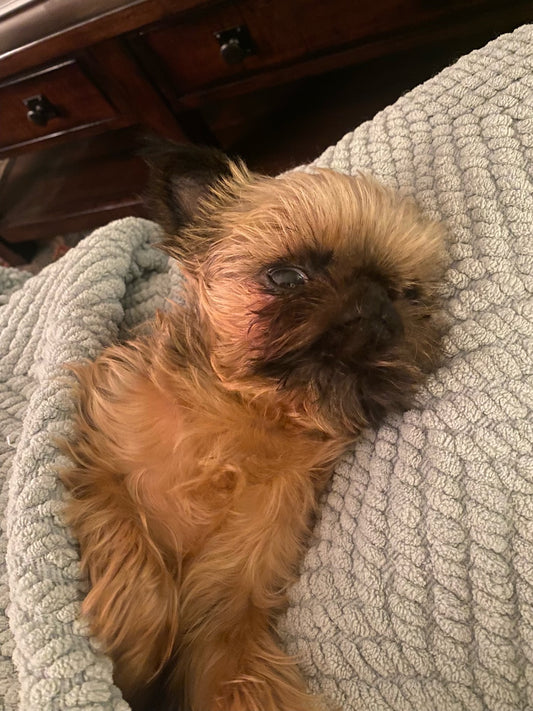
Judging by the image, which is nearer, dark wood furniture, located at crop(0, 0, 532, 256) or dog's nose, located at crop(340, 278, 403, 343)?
dog's nose, located at crop(340, 278, 403, 343)

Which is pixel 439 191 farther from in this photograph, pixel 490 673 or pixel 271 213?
pixel 490 673

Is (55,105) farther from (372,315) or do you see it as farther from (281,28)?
(372,315)

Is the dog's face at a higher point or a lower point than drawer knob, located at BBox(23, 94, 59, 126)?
lower

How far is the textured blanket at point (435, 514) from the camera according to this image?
0.84 metres

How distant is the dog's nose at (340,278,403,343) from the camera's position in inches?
34.8

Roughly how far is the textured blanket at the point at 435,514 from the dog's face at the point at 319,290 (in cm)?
6

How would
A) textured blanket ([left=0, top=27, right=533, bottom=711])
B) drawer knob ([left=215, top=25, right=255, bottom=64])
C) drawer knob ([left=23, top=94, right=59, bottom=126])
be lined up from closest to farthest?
textured blanket ([left=0, top=27, right=533, bottom=711]) < drawer knob ([left=215, top=25, right=255, bottom=64]) < drawer knob ([left=23, top=94, right=59, bottom=126])

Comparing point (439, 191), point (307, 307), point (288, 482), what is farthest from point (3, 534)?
point (439, 191)

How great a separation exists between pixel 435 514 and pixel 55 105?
1963 millimetres

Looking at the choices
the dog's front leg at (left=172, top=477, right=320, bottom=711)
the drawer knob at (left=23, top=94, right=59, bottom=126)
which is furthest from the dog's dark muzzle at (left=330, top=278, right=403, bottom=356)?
the drawer knob at (left=23, top=94, right=59, bottom=126)

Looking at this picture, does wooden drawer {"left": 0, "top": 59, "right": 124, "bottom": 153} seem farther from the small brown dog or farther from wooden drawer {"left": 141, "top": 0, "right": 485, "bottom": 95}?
the small brown dog

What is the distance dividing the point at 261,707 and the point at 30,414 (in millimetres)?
624

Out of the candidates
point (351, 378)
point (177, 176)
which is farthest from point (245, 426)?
point (177, 176)

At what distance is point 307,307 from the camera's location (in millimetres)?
910
